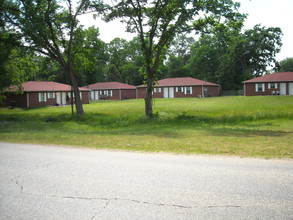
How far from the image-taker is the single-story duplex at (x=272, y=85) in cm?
5419

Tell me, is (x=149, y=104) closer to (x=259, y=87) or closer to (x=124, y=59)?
(x=259, y=87)

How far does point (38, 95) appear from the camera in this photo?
4588 cm

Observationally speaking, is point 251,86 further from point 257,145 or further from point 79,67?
point 257,145

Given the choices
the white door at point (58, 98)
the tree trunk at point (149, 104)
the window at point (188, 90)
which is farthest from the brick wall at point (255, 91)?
the tree trunk at point (149, 104)

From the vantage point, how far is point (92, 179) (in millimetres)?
6402

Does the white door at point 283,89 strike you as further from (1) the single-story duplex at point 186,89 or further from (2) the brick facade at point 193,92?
(2) the brick facade at point 193,92

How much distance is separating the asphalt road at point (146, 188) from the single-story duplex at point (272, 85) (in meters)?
51.7

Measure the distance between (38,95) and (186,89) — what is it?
1190 inches

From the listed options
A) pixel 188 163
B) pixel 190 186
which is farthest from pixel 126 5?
pixel 190 186

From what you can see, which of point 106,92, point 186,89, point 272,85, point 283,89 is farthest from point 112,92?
point 283,89

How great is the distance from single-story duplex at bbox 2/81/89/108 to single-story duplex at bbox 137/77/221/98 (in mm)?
17767

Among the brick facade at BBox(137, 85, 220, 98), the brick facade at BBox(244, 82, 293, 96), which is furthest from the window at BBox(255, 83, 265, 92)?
the brick facade at BBox(137, 85, 220, 98)

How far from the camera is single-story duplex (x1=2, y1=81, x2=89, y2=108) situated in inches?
1737

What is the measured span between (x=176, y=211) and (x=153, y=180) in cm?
160
